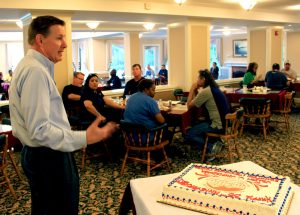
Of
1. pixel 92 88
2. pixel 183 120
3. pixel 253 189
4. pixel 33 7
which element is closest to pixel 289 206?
pixel 253 189

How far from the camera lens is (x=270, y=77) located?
28.6 ft

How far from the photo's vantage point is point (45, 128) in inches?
64.4

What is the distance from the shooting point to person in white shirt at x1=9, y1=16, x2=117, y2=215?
1.66 metres

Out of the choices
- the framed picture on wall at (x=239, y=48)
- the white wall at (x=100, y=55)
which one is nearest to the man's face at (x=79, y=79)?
Answer: the white wall at (x=100, y=55)

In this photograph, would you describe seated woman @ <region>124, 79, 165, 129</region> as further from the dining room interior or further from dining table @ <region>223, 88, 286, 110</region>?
dining table @ <region>223, 88, 286, 110</region>

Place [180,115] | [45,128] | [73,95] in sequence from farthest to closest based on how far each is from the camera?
[73,95] → [180,115] → [45,128]

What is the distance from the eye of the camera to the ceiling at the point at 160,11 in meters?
6.31

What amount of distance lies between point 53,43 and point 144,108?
9.01ft

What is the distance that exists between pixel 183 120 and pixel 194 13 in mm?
3785

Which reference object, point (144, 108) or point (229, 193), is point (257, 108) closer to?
point (144, 108)

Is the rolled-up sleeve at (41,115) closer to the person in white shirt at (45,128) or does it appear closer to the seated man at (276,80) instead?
the person in white shirt at (45,128)

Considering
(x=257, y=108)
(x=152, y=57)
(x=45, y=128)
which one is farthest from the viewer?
(x=152, y=57)

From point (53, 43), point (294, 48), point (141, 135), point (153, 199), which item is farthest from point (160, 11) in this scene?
point (294, 48)

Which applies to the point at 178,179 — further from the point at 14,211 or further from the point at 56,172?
the point at 14,211
